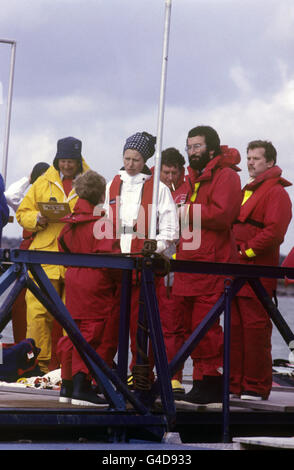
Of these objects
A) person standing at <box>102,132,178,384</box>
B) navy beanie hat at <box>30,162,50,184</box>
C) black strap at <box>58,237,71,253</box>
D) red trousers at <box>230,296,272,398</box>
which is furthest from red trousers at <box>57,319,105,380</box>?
navy beanie hat at <box>30,162,50,184</box>

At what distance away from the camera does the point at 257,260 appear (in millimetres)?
6387

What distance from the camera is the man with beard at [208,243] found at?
19.2ft

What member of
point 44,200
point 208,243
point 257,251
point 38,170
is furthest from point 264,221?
point 38,170

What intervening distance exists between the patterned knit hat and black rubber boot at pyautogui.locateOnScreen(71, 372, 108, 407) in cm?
Result: 142

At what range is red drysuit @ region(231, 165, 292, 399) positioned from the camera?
243 inches

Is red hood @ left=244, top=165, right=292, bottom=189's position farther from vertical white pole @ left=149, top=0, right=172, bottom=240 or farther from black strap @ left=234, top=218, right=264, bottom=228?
vertical white pole @ left=149, top=0, right=172, bottom=240

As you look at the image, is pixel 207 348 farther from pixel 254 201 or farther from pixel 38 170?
pixel 38 170

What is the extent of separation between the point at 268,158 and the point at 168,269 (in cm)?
176

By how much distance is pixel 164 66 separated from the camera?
205 inches

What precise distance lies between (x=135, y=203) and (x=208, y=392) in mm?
1186

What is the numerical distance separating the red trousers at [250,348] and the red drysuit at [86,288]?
2.96ft

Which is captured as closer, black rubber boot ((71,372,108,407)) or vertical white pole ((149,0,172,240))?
vertical white pole ((149,0,172,240))
